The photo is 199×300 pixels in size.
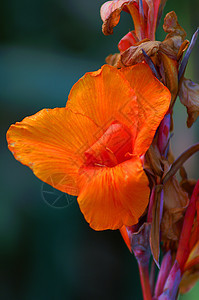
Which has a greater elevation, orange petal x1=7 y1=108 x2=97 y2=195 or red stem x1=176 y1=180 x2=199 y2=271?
orange petal x1=7 y1=108 x2=97 y2=195

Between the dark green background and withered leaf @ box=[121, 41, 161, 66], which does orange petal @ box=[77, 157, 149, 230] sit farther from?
the dark green background

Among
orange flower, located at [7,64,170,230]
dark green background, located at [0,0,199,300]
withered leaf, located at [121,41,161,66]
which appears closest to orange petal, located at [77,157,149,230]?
orange flower, located at [7,64,170,230]

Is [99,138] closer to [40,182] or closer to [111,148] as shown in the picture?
[111,148]

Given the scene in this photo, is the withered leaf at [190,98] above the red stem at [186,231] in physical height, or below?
above

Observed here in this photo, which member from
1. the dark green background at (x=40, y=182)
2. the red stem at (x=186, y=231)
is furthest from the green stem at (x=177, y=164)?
the dark green background at (x=40, y=182)

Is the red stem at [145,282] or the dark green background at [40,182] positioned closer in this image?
the red stem at [145,282]

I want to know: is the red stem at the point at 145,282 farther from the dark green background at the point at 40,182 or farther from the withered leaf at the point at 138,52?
the dark green background at the point at 40,182

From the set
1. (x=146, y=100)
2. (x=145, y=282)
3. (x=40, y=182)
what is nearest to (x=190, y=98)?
(x=146, y=100)
